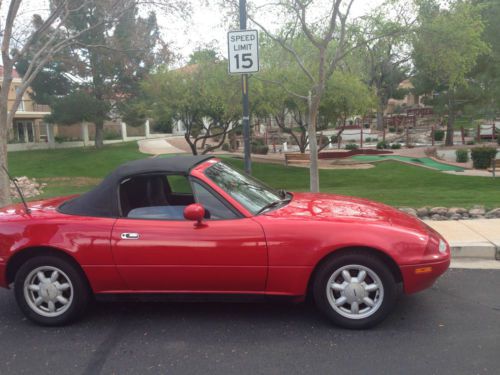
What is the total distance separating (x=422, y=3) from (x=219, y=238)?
8.80 metres

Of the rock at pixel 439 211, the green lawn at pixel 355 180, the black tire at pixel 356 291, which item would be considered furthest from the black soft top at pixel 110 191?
the green lawn at pixel 355 180

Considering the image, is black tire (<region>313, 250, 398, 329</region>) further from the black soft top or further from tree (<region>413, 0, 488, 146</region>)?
tree (<region>413, 0, 488, 146</region>)

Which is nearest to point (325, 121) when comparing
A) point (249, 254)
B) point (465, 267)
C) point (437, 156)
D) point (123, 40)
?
point (437, 156)

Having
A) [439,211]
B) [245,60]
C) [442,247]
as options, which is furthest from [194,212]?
[439,211]

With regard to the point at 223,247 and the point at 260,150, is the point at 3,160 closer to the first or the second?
the point at 223,247

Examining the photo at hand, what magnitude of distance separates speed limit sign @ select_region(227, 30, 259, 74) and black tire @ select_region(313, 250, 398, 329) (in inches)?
163

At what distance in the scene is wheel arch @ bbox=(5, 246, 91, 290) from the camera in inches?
155

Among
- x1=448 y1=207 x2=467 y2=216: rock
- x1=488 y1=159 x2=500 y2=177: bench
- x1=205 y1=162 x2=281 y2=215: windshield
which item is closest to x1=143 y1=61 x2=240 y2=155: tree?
x1=448 y1=207 x2=467 y2=216: rock

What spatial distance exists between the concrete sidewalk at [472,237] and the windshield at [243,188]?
260 centimetres

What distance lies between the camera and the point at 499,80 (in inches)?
853

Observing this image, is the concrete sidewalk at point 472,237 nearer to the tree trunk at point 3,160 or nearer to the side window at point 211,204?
the side window at point 211,204

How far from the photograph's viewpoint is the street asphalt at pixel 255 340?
3236mm

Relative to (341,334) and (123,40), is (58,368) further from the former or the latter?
(123,40)

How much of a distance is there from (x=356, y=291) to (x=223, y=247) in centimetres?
112
